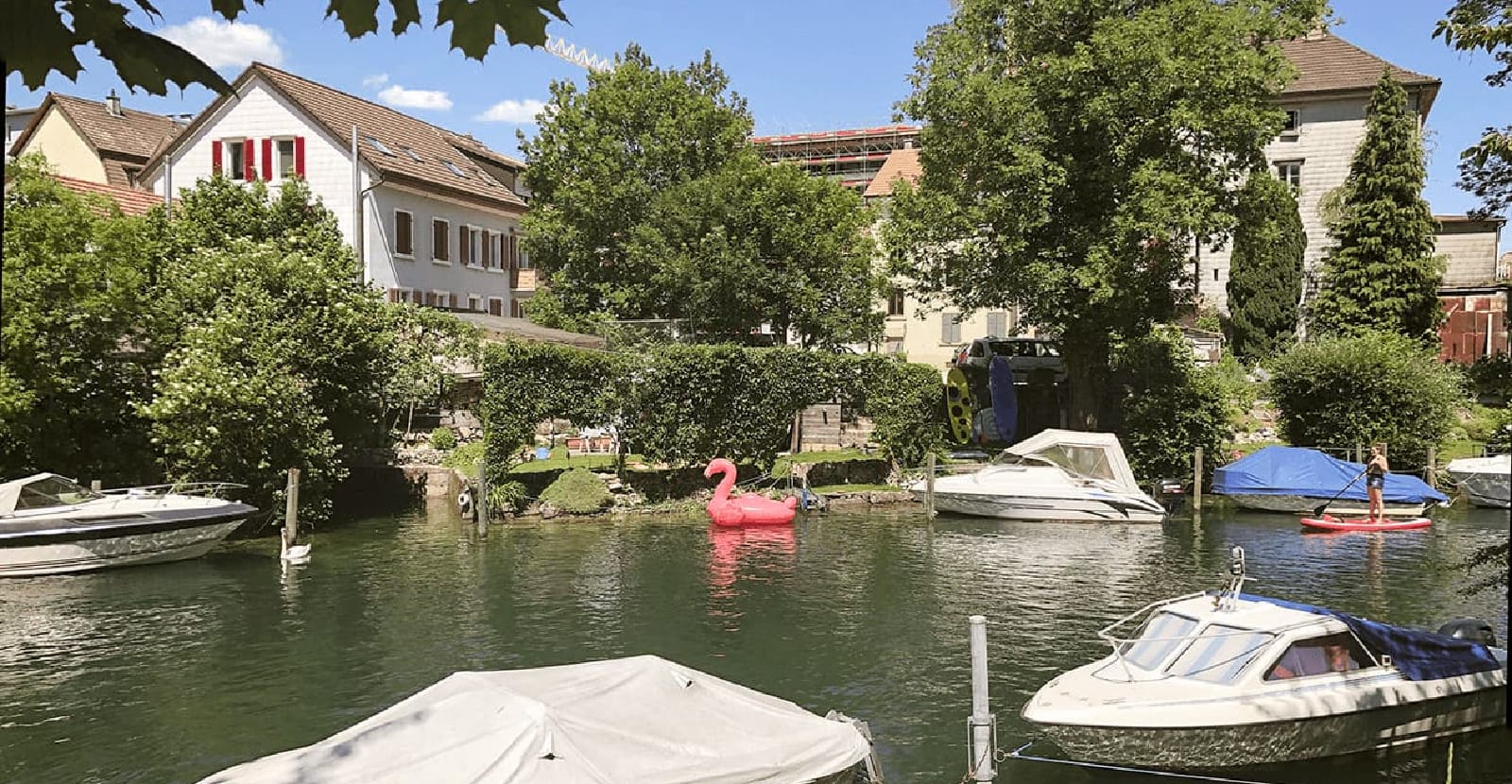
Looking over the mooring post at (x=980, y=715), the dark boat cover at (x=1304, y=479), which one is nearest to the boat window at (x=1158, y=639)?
the mooring post at (x=980, y=715)

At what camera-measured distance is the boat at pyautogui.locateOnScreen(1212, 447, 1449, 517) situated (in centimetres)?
3494

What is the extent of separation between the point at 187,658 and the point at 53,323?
15088 mm

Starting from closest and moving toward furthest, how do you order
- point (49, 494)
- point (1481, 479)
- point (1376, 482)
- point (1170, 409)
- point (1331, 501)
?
1. point (49, 494)
2. point (1376, 482)
3. point (1331, 501)
4. point (1481, 479)
5. point (1170, 409)

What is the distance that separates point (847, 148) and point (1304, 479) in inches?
2956

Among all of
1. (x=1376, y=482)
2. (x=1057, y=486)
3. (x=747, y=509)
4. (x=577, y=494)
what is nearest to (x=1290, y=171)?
(x=1376, y=482)

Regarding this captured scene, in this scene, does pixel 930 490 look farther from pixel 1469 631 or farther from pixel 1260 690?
pixel 1260 690

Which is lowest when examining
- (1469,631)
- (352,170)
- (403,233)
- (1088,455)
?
(1469,631)

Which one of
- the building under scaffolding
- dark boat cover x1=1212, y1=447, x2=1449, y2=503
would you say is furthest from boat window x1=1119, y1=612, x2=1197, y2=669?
the building under scaffolding

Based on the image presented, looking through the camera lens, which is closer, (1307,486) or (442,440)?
(1307,486)

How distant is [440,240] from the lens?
54.0 metres

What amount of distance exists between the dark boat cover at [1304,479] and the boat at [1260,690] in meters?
20.1

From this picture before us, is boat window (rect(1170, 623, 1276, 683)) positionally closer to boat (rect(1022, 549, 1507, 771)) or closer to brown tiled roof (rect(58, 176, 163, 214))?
boat (rect(1022, 549, 1507, 771))

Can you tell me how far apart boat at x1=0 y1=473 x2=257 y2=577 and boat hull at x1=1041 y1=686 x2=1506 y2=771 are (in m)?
24.2

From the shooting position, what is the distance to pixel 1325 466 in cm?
3631
